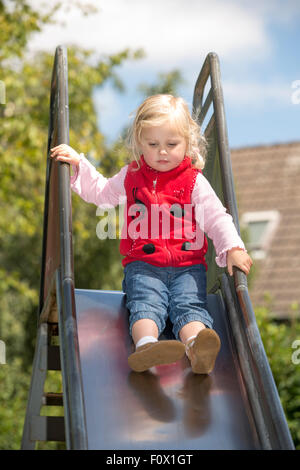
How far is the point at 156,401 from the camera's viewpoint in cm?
226

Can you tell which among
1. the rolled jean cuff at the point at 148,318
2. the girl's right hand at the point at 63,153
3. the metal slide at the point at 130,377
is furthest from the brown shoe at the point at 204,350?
the girl's right hand at the point at 63,153

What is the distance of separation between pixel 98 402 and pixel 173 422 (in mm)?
269

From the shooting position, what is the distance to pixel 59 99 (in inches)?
111

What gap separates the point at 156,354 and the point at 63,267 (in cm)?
48

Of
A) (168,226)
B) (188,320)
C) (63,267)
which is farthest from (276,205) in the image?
(63,267)

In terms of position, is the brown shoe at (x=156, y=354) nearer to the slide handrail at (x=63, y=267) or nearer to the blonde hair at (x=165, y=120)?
the slide handrail at (x=63, y=267)

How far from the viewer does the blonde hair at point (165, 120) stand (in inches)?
104

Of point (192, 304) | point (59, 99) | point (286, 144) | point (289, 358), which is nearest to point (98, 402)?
point (192, 304)

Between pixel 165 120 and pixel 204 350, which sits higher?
pixel 165 120

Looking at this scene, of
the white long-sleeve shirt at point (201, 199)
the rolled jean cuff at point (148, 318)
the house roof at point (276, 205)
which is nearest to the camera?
the rolled jean cuff at point (148, 318)

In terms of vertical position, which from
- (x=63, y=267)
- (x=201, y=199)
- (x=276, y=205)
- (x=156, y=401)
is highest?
(x=276, y=205)

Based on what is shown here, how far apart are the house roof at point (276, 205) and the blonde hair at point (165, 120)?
10088 mm

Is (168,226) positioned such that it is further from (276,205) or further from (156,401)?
(276,205)
